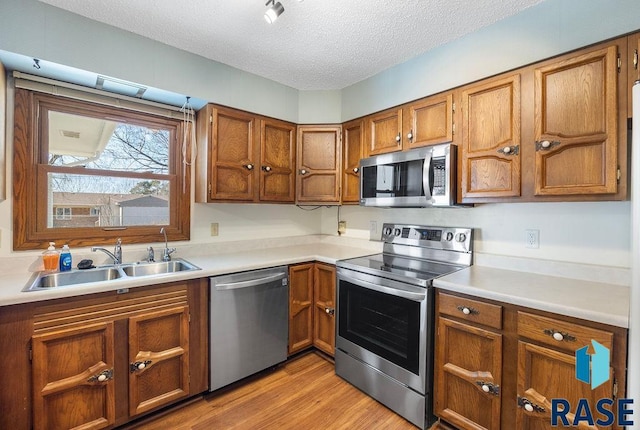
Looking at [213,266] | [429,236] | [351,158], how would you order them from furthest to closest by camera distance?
[351,158] < [429,236] < [213,266]

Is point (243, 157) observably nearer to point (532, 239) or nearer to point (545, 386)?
point (532, 239)

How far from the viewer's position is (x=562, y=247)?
172 cm

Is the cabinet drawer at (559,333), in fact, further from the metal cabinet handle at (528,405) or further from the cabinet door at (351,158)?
the cabinet door at (351,158)

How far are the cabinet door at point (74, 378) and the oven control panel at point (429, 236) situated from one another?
2.04m

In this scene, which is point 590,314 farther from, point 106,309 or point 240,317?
point 106,309

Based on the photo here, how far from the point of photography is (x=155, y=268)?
2115 millimetres

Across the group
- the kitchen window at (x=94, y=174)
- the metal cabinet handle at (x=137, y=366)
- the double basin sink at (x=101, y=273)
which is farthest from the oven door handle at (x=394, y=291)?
the kitchen window at (x=94, y=174)

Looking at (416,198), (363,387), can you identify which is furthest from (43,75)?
(363,387)

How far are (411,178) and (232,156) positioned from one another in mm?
1398

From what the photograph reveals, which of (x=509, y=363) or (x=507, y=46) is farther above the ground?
(x=507, y=46)

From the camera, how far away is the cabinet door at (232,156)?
7.36ft

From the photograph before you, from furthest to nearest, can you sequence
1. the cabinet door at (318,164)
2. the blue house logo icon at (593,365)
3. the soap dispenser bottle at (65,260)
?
1. the cabinet door at (318,164)
2. the soap dispenser bottle at (65,260)
3. the blue house logo icon at (593,365)

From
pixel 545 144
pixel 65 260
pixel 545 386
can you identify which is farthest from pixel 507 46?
pixel 65 260

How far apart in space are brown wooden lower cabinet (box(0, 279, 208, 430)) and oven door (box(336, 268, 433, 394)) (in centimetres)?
99
